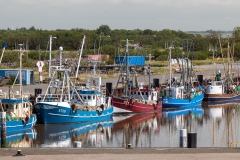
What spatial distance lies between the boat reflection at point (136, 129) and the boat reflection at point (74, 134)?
2.28 feet

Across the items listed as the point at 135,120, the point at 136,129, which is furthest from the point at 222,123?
the point at 136,129

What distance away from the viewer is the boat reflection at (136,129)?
38.2 m

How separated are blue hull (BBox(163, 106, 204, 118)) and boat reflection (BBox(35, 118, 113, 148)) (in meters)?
7.78

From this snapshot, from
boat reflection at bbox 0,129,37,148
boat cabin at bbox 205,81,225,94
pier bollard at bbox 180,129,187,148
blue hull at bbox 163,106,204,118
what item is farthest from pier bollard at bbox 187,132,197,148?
boat cabin at bbox 205,81,225,94

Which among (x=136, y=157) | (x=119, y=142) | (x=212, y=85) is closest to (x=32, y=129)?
(x=119, y=142)

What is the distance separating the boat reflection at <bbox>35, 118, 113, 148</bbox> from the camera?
36781 millimetres

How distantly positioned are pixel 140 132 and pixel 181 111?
13373 millimetres

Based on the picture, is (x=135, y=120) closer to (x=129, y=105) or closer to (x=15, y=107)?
(x=129, y=105)

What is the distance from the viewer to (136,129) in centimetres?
4312

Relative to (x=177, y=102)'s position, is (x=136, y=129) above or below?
below

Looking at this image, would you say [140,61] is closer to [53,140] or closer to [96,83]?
[96,83]

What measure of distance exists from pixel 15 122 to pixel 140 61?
43.5 meters

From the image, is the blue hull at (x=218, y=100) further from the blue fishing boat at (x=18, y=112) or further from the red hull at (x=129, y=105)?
the blue fishing boat at (x=18, y=112)

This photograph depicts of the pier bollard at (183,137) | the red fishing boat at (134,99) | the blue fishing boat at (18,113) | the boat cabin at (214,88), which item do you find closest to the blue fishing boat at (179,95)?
the red fishing boat at (134,99)
